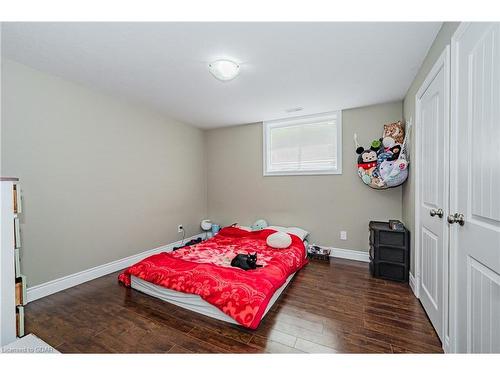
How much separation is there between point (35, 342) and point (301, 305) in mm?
1997

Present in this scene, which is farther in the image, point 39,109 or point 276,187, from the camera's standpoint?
point 276,187

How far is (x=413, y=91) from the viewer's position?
2.27 meters

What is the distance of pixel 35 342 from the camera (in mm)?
1387

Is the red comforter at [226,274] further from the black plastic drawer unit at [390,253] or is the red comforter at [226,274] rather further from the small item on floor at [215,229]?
the small item on floor at [215,229]

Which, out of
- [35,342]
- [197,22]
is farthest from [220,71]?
[35,342]

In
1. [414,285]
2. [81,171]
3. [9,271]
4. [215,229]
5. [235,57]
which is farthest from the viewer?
[215,229]

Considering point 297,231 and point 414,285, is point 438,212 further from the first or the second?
point 297,231

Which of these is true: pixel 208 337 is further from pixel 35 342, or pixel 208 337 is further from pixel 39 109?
pixel 39 109

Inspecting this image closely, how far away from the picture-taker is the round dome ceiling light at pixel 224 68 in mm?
1916

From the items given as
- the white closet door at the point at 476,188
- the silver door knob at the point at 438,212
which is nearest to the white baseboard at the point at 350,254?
the silver door knob at the point at 438,212

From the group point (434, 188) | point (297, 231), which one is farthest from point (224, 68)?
point (297, 231)

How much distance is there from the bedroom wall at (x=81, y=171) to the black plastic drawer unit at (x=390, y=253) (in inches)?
121

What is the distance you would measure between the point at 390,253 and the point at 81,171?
3.74m

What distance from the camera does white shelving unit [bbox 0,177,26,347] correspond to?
1.34m
